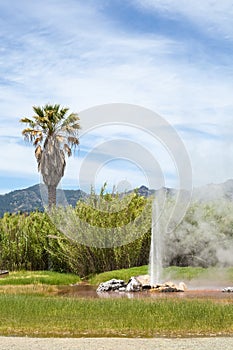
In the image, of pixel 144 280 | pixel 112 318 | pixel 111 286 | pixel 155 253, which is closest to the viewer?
pixel 112 318

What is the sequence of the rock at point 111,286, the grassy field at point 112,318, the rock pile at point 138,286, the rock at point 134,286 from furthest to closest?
1. the rock at point 111,286
2. the rock at point 134,286
3. the rock pile at point 138,286
4. the grassy field at point 112,318

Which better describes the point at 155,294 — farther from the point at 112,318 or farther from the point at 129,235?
the point at 129,235

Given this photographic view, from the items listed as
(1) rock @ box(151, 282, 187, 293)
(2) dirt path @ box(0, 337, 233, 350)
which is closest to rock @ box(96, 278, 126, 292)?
(1) rock @ box(151, 282, 187, 293)

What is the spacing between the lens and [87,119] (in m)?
43.7

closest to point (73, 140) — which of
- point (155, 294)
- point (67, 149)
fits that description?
point (67, 149)

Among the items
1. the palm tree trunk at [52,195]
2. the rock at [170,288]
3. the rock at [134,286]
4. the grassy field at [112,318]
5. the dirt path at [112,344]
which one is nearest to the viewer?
the dirt path at [112,344]

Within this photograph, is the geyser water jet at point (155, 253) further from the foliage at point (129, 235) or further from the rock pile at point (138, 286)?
the foliage at point (129, 235)

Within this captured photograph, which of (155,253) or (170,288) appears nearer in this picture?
(170,288)

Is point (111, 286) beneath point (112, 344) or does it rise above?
above

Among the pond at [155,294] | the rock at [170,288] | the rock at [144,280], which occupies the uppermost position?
the rock at [144,280]

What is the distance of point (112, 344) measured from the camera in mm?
13164

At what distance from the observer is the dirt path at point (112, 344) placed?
12.7 meters

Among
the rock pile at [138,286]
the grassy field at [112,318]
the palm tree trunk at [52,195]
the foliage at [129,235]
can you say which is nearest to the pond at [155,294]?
the rock pile at [138,286]

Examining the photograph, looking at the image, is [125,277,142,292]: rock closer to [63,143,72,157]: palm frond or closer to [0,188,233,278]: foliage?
[0,188,233,278]: foliage
